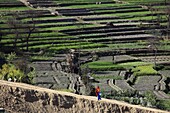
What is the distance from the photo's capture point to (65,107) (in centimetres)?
3338

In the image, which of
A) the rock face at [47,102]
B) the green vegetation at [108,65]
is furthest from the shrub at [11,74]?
the green vegetation at [108,65]

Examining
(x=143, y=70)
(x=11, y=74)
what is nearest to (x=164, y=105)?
(x=143, y=70)

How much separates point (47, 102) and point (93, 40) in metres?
26.0

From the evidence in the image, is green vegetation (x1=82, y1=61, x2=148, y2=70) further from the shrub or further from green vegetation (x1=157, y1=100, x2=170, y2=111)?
the shrub

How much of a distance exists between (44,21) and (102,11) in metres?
10.2

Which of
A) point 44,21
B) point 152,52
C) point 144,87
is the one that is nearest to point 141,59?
point 152,52

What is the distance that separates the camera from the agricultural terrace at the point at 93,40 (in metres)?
44.9

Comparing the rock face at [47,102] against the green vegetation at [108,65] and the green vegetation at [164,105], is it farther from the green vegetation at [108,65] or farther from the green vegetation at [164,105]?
the green vegetation at [108,65]

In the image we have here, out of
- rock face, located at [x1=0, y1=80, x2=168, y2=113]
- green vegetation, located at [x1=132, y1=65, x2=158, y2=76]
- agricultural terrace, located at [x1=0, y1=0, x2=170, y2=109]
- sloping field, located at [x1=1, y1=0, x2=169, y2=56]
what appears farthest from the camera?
sloping field, located at [x1=1, y1=0, x2=169, y2=56]

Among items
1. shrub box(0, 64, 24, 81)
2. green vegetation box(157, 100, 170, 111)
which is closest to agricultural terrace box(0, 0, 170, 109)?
green vegetation box(157, 100, 170, 111)

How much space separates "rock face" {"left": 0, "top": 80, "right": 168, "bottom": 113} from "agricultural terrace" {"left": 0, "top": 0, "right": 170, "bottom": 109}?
497 centimetres

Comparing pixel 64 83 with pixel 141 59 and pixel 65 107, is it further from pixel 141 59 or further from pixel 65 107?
pixel 141 59

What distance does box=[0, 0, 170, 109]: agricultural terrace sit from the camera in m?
44.9

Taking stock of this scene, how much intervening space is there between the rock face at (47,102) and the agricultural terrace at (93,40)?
4971mm
